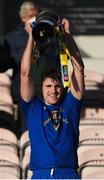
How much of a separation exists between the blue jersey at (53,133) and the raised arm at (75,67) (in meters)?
0.05

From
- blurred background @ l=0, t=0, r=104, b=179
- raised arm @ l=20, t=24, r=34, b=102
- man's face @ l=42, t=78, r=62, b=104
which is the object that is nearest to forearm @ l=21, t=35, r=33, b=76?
raised arm @ l=20, t=24, r=34, b=102

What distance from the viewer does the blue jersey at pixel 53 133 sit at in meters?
5.50

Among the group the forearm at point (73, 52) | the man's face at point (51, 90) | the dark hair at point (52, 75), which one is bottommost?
the man's face at point (51, 90)

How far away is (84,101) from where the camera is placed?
8680 millimetres

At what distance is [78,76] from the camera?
5.70 meters

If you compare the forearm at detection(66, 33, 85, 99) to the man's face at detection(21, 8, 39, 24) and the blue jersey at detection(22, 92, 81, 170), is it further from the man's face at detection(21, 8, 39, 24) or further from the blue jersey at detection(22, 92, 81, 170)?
the man's face at detection(21, 8, 39, 24)

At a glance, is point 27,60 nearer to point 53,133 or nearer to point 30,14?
point 53,133

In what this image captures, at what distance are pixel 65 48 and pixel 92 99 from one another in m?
3.18

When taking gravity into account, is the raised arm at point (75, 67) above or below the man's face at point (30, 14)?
below

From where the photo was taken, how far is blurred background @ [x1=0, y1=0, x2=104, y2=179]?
23.5 ft

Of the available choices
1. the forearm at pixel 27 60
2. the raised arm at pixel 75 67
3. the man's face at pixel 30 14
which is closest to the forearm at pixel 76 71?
the raised arm at pixel 75 67

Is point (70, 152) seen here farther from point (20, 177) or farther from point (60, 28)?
point (20, 177)

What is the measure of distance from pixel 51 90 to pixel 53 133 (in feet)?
0.93

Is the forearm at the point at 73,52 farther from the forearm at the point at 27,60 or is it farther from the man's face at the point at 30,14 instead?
the man's face at the point at 30,14
